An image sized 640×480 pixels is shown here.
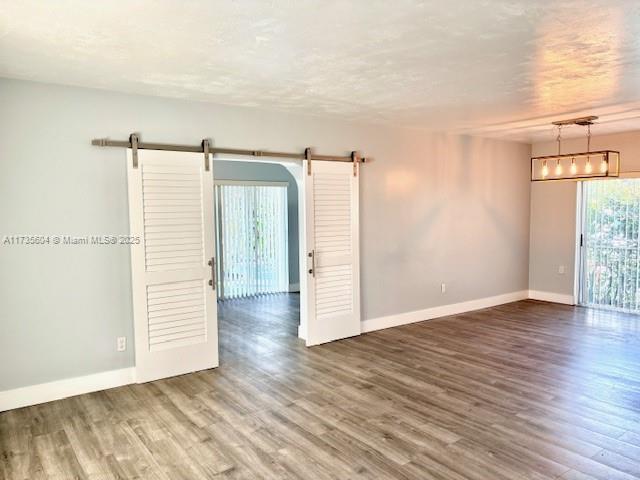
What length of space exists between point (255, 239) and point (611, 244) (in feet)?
18.7

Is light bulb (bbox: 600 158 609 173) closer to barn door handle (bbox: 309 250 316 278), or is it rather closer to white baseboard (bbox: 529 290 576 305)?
white baseboard (bbox: 529 290 576 305)

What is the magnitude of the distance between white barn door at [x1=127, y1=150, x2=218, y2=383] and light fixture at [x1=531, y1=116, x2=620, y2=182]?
3909 mm

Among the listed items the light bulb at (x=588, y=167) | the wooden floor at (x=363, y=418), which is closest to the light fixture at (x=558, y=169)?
the light bulb at (x=588, y=167)

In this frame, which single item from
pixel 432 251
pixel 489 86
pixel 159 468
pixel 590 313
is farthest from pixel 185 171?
pixel 590 313

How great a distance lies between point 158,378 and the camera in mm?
4230

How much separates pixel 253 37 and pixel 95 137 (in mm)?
1951

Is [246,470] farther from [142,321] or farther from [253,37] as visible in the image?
[253,37]

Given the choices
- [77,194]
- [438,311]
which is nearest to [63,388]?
[77,194]

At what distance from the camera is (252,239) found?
8.29 meters

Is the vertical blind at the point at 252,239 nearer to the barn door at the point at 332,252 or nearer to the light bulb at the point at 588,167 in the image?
the barn door at the point at 332,252

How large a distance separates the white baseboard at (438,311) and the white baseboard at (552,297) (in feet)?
0.36

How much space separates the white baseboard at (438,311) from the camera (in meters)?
5.92

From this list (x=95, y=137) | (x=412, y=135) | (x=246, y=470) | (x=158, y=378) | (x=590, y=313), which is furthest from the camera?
(x=590, y=313)

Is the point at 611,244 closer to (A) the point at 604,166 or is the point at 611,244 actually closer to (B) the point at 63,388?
(A) the point at 604,166
